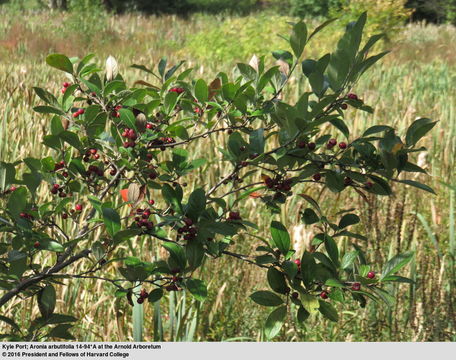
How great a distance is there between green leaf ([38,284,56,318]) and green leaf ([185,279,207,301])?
26 centimetres

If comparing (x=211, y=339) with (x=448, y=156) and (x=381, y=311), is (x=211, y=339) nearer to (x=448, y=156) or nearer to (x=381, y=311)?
(x=381, y=311)

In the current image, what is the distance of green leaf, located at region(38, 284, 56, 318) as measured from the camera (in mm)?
1129

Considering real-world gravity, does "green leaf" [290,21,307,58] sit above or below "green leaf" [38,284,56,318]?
above

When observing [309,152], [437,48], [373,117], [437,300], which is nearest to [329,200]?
[437,300]

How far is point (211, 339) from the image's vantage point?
72.9 inches

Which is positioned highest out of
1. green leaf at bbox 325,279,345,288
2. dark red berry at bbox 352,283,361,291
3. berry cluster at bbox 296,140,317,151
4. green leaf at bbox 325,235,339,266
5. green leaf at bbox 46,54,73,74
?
green leaf at bbox 46,54,73,74

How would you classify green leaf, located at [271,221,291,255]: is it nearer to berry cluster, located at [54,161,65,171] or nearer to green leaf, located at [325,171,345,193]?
green leaf, located at [325,171,345,193]

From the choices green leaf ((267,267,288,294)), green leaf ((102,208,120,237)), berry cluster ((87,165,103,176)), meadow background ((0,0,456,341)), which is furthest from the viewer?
meadow background ((0,0,456,341))

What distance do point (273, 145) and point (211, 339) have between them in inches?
56.5

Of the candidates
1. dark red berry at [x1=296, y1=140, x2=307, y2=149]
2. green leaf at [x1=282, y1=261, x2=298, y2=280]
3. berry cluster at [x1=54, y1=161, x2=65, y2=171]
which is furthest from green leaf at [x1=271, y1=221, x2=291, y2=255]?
berry cluster at [x1=54, y1=161, x2=65, y2=171]

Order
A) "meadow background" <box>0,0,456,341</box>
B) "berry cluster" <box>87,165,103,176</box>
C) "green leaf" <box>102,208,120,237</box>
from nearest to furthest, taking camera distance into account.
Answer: "green leaf" <box>102,208,120,237</box>
"berry cluster" <box>87,165,103,176</box>
"meadow background" <box>0,0,456,341</box>

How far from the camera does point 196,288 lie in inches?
40.7

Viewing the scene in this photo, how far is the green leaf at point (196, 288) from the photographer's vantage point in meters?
1.02

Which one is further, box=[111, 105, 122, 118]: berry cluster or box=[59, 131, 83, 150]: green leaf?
box=[111, 105, 122, 118]: berry cluster
